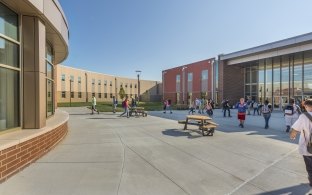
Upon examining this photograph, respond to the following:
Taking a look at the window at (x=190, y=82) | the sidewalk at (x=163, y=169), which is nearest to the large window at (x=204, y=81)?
the window at (x=190, y=82)

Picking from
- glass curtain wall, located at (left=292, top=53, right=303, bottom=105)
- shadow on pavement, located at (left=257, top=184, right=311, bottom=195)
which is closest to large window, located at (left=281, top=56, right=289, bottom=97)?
glass curtain wall, located at (left=292, top=53, right=303, bottom=105)

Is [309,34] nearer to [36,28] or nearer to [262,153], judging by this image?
[262,153]

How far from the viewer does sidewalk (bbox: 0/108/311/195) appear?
15.6 feet

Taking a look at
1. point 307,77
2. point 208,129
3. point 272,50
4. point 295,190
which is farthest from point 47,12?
point 307,77

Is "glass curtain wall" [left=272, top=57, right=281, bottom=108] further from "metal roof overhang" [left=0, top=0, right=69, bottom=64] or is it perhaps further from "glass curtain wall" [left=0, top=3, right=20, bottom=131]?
"glass curtain wall" [left=0, top=3, right=20, bottom=131]

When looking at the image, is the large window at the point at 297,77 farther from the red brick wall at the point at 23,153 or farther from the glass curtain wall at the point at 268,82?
the red brick wall at the point at 23,153

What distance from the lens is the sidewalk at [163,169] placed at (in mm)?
4754

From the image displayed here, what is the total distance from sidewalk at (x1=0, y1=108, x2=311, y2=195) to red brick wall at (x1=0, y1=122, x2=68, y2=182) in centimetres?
15

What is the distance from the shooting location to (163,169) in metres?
6.01

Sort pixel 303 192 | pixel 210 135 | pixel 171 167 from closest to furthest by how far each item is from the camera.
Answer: pixel 303 192, pixel 171 167, pixel 210 135

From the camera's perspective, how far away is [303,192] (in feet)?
15.5

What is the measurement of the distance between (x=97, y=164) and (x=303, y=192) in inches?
176

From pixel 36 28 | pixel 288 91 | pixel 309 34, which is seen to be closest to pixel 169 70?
pixel 288 91

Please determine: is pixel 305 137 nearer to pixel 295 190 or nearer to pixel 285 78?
pixel 295 190
